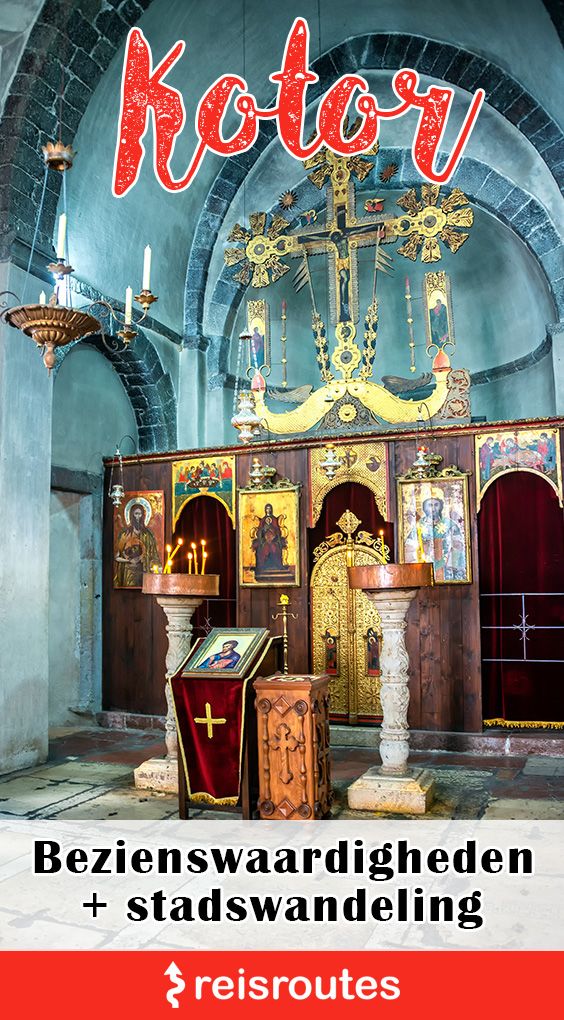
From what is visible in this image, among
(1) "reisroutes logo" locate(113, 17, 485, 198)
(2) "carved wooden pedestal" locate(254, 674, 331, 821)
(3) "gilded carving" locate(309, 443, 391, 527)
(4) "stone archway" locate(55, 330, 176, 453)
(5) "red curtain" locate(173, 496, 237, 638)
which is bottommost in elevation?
(2) "carved wooden pedestal" locate(254, 674, 331, 821)

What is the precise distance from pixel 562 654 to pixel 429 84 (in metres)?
6.79

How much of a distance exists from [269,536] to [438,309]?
2664 mm

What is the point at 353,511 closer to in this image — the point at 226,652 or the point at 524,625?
the point at 524,625

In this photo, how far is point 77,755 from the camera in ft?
22.8

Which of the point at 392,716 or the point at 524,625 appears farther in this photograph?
the point at 524,625

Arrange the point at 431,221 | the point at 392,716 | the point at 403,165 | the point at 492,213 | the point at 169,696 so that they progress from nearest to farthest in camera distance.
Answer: the point at 392,716
the point at 169,696
the point at 431,221
the point at 492,213
the point at 403,165

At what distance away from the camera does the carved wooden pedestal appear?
480 centimetres

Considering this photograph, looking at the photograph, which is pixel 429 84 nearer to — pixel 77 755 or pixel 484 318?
pixel 484 318

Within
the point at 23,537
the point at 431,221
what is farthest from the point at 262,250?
the point at 23,537

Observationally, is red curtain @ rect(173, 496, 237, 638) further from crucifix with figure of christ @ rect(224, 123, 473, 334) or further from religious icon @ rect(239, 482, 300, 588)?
crucifix with figure of christ @ rect(224, 123, 473, 334)
